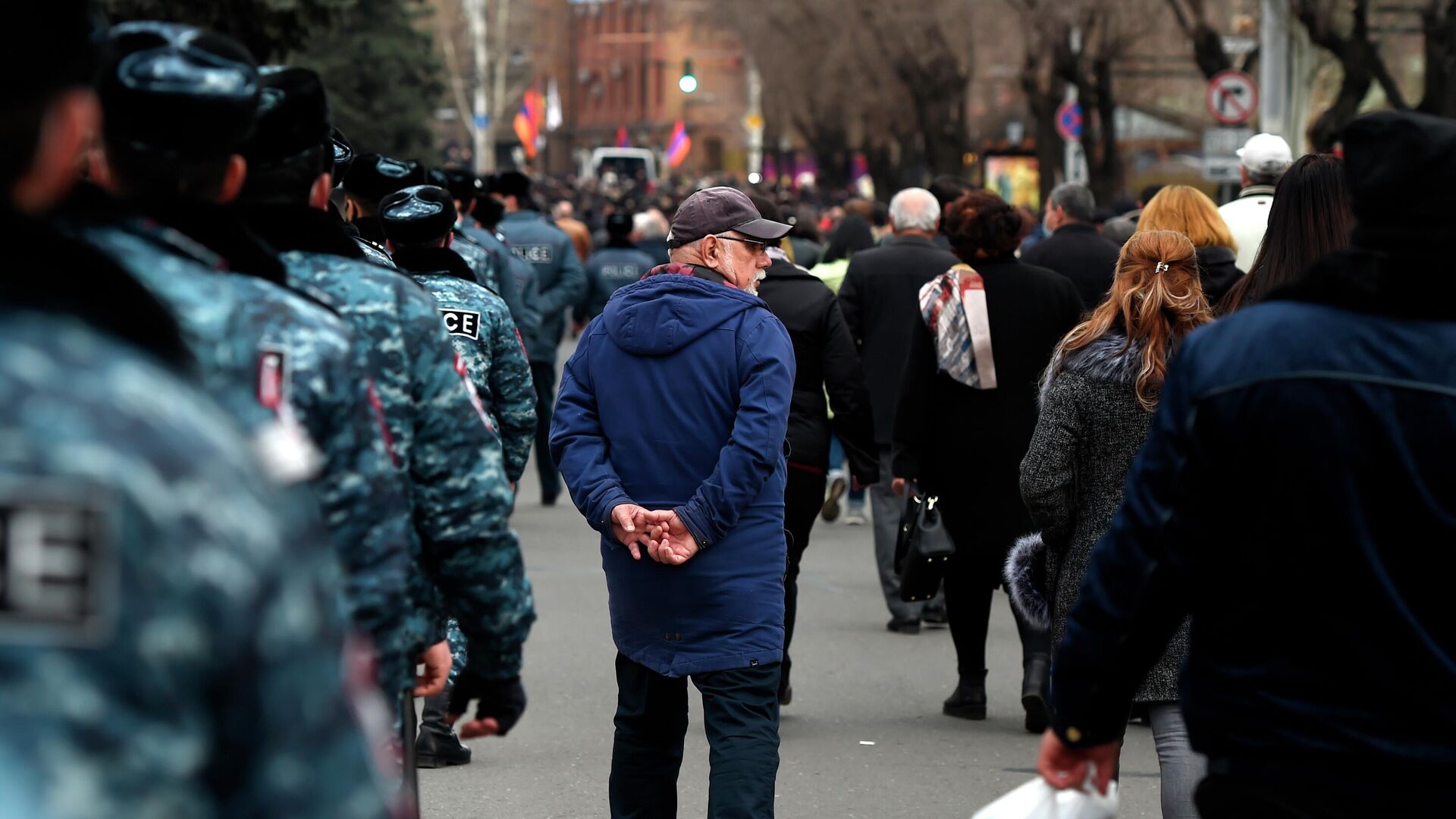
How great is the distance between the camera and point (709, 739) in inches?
198

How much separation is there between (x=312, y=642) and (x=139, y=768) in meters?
0.16

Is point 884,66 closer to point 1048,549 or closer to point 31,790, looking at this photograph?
point 1048,549

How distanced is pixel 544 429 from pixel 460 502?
9970mm

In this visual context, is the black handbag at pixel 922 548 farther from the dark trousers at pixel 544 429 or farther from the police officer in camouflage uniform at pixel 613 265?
the police officer in camouflage uniform at pixel 613 265

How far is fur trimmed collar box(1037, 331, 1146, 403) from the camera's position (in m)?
5.29

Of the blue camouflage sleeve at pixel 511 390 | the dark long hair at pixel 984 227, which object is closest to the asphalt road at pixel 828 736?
the blue camouflage sleeve at pixel 511 390

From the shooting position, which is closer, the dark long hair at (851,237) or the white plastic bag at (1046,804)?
the white plastic bag at (1046,804)

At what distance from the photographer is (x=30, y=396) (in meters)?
1.46

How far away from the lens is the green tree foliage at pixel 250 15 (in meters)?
20.5

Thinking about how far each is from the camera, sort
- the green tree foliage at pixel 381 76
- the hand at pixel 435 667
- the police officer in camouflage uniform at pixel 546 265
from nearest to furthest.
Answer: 1. the hand at pixel 435 667
2. the police officer in camouflage uniform at pixel 546 265
3. the green tree foliage at pixel 381 76

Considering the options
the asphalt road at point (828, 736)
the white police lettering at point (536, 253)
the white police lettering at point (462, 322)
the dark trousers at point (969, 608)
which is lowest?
the asphalt road at point (828, 736)

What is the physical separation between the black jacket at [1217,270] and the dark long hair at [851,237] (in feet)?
19.7

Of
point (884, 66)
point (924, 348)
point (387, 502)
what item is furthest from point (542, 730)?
point (884, 66)

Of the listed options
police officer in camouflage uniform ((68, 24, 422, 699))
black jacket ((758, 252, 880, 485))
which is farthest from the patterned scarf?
police officer in camouflage uniform ((68, 24, 422, 699))
